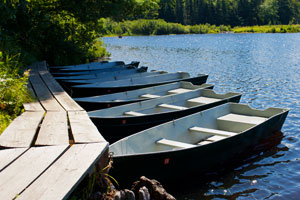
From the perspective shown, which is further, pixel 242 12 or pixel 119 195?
pixel 242 12

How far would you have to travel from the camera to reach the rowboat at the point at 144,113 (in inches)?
306

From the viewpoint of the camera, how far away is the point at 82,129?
16.2ft

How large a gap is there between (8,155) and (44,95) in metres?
4.36

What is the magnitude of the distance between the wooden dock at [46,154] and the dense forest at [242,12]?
3639 inches

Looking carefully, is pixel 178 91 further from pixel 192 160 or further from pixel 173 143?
pixel 192 160

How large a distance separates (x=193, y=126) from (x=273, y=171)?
84.8 inches

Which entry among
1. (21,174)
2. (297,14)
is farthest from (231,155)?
(297,14)

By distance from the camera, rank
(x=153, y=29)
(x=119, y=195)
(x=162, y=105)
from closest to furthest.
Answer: (x=119, y=195) → (x=162, y=105) → (x=153, y=29)

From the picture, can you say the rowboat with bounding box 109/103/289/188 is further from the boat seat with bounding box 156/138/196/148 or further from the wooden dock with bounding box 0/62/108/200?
the wooden dock with bounding box 0/62/108/200

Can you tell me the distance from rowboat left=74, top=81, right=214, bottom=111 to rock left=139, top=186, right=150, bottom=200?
4.84m

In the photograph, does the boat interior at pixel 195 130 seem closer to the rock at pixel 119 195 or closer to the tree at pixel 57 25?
the rock at pixel 119 195

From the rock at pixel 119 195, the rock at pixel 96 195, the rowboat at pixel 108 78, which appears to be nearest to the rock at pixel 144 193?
the rock at pixel 119 195

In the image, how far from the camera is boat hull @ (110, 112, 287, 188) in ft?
18.5

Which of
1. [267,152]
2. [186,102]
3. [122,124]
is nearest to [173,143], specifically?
[122,124]
